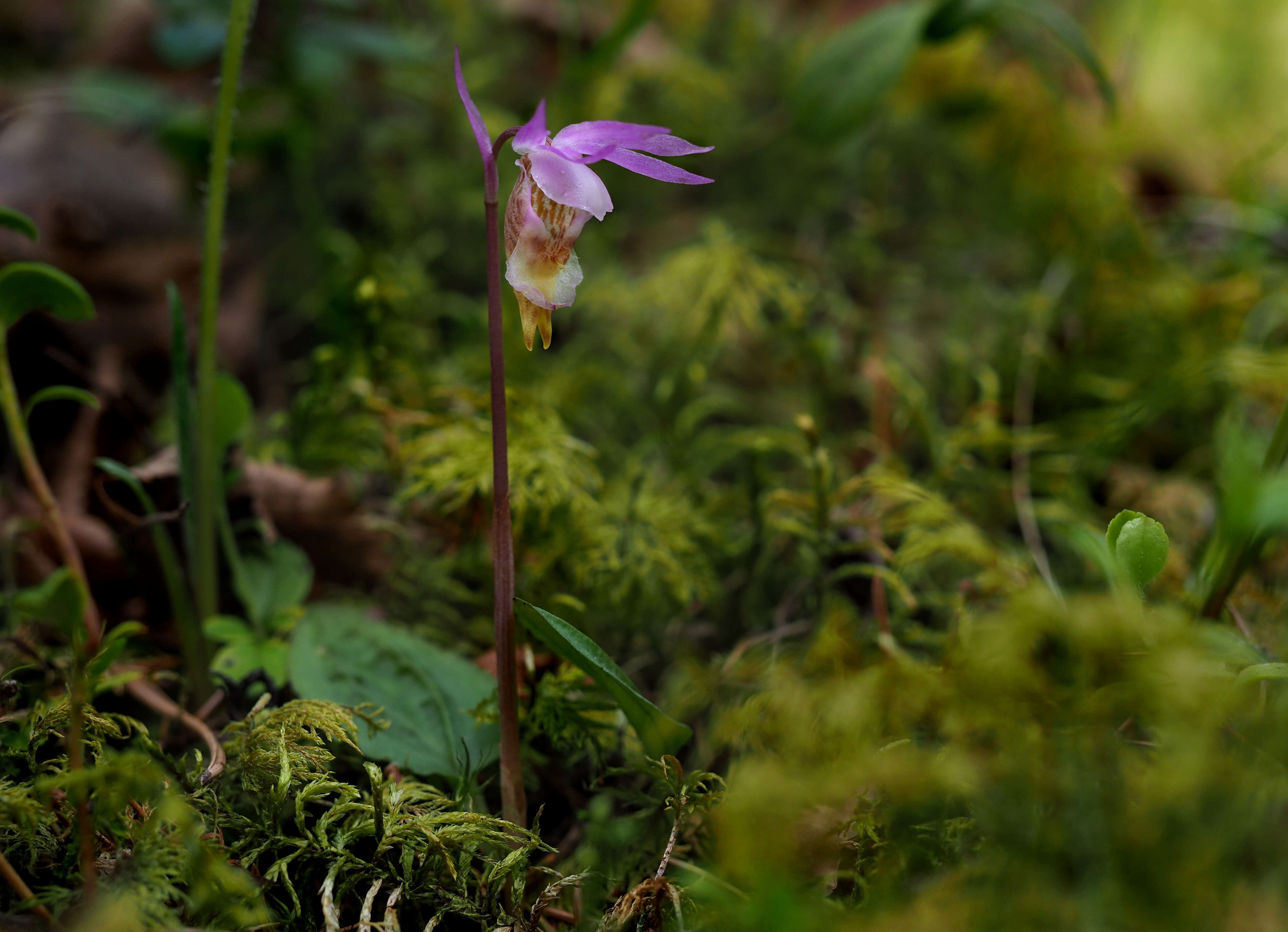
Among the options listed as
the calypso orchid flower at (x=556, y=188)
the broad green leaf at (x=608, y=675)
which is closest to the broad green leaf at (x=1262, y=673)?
the broad green leaf at (x=608, y=675)

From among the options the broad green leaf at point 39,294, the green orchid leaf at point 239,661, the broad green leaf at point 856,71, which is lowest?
the green orchid leaf at point 239,661

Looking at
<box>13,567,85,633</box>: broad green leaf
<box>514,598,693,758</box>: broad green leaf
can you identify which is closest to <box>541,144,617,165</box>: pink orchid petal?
<box>514,598,693,758</box>: broad green leaf

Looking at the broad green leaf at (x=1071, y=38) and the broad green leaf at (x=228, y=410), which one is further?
the broad green leaf at (x=1071, y=38)

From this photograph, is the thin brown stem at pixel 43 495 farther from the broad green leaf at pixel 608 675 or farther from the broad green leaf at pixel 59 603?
the broad green leaf at pixel 608 675

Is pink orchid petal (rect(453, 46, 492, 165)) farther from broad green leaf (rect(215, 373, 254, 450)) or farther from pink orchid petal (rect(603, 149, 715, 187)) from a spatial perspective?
broad green leaf (rect(215, 373, 254, 450))

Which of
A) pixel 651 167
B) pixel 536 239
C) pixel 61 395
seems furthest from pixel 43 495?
pixel 651 167

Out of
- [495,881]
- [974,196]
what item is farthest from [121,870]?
[974,196]

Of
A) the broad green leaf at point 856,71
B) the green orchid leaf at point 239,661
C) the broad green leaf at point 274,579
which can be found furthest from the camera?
the broad green leaf at point 856,71
